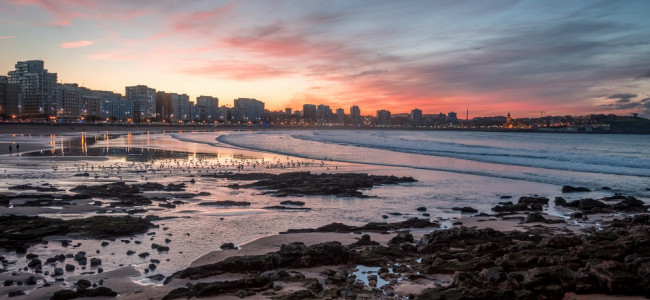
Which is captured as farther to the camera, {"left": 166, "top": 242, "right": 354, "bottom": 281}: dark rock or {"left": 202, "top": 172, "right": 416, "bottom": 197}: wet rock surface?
{"left": 202, "top": 172, "right": 416, "bottom": 197}: wet rock surface

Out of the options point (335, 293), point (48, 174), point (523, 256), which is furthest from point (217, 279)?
point (48, 174)

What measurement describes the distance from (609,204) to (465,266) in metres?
14.3

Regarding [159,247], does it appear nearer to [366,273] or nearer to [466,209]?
[366,273]

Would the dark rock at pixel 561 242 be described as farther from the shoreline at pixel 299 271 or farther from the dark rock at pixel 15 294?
the dark rock at pixel 15 294

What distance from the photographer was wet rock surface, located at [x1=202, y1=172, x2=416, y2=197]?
2222 cm

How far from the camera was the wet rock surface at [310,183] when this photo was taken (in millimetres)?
22219

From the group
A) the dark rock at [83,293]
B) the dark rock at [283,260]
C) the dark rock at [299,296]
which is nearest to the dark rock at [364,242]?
the dark rock at [283,260]

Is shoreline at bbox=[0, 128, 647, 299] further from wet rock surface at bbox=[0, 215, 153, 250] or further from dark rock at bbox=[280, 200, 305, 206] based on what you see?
dark rock at bbox=[280, 200, 305, 206]

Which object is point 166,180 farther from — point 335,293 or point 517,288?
point 517,288

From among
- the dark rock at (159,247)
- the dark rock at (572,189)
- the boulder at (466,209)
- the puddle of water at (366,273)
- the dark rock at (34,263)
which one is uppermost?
the dark rock at (34,263)

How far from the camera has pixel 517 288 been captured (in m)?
8.38

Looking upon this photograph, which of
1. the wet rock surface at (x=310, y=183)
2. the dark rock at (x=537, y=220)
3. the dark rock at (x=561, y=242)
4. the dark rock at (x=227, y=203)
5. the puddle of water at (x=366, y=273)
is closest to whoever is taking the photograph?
the puddle of water at (x=366, y=273)

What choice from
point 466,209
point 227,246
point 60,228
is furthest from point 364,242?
point 60,228

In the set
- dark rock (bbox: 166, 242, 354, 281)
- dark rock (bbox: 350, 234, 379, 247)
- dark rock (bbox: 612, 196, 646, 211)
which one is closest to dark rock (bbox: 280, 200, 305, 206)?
dark rock (bbox: 350, 234, 379, 247)
